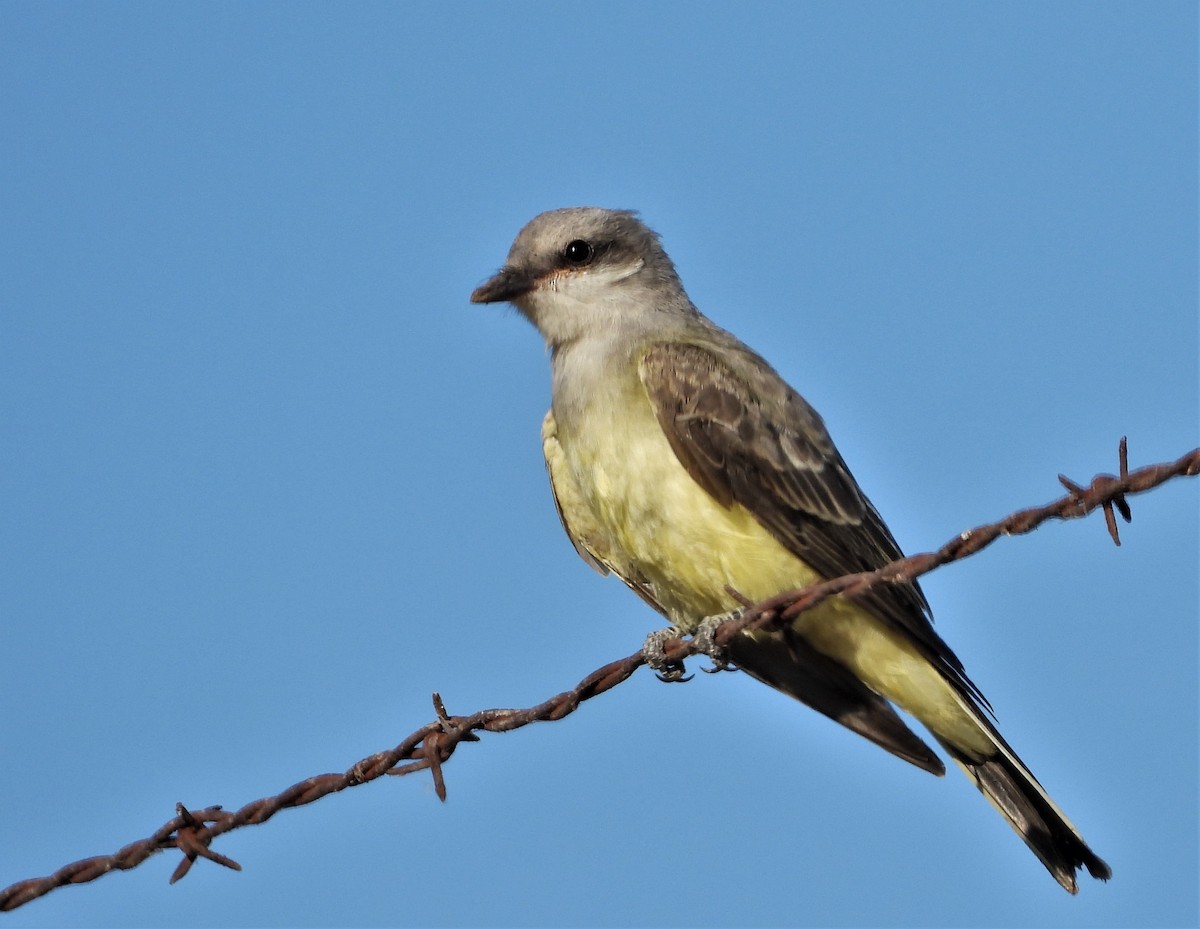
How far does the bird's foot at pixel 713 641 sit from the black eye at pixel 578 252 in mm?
1991

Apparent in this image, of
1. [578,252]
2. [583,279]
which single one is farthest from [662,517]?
[578,252]

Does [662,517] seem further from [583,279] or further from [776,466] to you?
[583,279]

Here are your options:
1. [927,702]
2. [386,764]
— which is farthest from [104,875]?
[927,702]

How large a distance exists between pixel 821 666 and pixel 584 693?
193 centimetres

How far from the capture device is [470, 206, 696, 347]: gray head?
7059 millimetres

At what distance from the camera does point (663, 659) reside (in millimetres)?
5633

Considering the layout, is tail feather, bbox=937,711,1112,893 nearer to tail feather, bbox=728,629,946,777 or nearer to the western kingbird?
the western kingbird

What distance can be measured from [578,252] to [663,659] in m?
2.43

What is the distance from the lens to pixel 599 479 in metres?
Answer: 6.25

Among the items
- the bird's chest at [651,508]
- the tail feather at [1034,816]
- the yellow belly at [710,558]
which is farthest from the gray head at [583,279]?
the tail feather at [1034,816]

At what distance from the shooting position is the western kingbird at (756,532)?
5.94 metres

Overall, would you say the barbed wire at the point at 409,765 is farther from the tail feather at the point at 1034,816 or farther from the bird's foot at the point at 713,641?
the tail feather at the point at 1034,816

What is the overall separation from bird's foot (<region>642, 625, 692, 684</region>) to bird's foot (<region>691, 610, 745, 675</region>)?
0.10m

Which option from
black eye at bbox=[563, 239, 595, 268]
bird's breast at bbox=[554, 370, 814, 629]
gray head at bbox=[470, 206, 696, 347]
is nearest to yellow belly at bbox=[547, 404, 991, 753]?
bird's breast at bbox=[554, 370, 814, 629]
